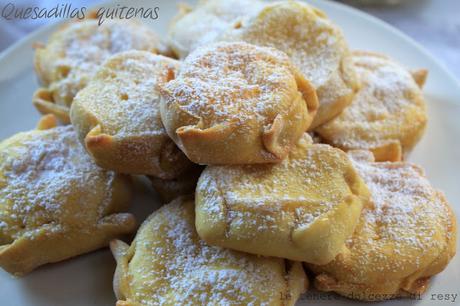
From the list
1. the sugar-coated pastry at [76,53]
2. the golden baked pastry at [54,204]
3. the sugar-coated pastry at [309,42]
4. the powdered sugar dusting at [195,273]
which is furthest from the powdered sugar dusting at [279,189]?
the sugar-coated pastry at [76,53]

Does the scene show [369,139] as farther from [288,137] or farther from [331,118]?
[288,137]

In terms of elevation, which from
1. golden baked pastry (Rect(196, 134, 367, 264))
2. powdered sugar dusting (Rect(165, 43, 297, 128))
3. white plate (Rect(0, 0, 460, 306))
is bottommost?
white plate (Rect(0, 0, 460, 306))

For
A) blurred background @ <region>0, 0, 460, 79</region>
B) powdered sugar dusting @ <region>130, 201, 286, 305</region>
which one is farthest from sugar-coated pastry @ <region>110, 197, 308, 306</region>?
blurred background @ <region>0, 0, 460, 79</region>

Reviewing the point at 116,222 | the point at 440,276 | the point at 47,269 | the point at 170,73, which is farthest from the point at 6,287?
the point at 440,276

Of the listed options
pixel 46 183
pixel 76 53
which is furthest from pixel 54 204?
pixel 76 53

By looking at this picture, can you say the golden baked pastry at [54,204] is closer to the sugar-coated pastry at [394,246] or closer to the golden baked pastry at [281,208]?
the golden baked pastry at [281,208]

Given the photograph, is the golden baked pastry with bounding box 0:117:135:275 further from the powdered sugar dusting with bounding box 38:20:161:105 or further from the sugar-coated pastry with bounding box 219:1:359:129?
the sugar-coated pastry with bounding box 219:1:359:129
